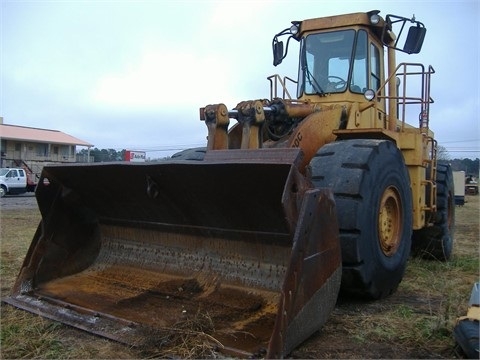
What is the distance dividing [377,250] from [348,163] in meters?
0.78

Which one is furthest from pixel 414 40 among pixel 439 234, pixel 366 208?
pixel 439 234

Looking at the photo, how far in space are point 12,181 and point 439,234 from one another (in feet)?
83.1

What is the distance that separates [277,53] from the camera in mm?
6453

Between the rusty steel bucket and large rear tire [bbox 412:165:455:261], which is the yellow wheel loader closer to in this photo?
the rusty steel bucket

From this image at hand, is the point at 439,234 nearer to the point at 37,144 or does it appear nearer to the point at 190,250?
the point at 190,250

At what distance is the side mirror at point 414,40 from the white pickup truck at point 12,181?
25.6 m

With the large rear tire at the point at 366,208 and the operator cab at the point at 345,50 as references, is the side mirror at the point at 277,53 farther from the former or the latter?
the large rear tire at the point at 366,208

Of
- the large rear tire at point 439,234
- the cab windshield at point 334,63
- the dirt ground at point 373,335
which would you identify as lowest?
the dirt ground at point 373,335

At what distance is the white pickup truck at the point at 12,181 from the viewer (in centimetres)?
2708

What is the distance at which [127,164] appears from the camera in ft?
14.0

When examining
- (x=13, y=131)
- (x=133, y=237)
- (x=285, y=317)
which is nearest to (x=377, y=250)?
(x=285, y=317)

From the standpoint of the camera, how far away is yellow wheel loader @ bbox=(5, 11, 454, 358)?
3.38 meters

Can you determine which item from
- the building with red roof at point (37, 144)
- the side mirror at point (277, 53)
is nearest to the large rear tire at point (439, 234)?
the side mirror at point (277, 53)

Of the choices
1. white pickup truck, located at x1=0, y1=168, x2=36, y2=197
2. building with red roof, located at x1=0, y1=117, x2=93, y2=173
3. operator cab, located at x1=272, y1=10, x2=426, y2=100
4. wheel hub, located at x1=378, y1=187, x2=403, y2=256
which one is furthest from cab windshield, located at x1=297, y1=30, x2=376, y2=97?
building with red roof, located at x1=0, y1=117, x2=93, y2=173
